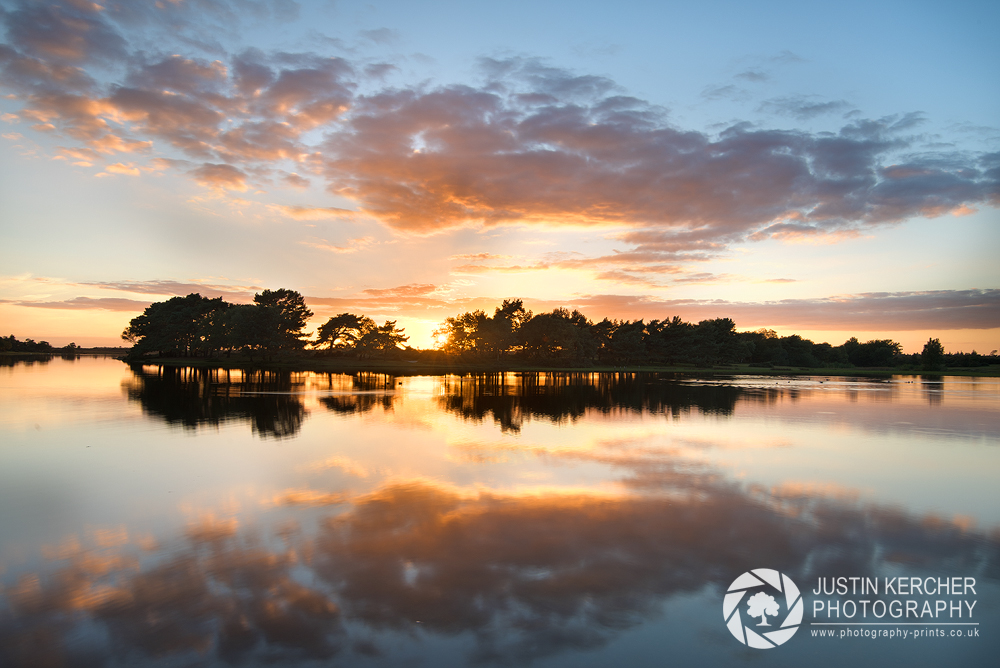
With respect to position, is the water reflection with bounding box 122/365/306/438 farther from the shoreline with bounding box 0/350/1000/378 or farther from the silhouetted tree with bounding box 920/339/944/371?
the silhouetted tree with bounding box 920/339/944/371

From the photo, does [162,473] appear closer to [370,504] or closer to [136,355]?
[370,504]

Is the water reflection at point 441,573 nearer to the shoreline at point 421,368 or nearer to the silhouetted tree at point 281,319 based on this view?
the shoreline at point 421,368

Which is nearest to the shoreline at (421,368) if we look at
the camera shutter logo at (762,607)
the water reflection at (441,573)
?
the water reflection at (441,573)

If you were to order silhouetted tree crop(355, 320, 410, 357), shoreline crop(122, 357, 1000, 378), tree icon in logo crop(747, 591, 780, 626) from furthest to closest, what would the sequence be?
silhouetted tree crop(355, 320, 410, 357) < shoreline crop(122, 357, 1000, 378) < tree icon in logo crop(747, 591, 780, 626)

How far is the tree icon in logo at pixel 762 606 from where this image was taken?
23.3 feet

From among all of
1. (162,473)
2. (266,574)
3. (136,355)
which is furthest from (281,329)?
(266,574)

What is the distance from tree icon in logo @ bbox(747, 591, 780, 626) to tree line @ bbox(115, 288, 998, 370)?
9024 centimetres

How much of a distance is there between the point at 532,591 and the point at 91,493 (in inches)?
454

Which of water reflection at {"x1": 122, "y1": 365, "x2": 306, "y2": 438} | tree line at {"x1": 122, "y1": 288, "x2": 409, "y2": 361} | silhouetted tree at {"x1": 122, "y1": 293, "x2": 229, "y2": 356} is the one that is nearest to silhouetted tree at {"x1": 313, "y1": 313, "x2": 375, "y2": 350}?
tree line at {"x1": 122, "y1": 288, "x2": 409, "y2": 361}

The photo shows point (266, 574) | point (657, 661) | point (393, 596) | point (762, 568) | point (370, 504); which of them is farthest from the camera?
point (370, 504)

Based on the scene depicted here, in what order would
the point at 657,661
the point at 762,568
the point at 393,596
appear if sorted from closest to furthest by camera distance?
the point at 657,661, the point at 393,596, the point at 762,568

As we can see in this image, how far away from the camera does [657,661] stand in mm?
5992

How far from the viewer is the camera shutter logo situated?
21.9 ft

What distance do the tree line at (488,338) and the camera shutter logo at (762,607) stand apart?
89925 millimetres
